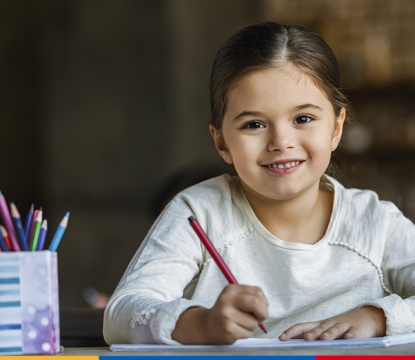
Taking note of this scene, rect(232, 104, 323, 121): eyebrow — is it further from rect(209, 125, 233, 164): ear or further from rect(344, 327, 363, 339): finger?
rect(344, 327, 363, 339): finger

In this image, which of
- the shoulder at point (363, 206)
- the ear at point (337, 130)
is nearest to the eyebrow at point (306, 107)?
the ear at point (337, 130)

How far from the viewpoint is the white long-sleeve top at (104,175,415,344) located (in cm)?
95

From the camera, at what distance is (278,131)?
0.88 m

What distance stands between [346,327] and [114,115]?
3.22m

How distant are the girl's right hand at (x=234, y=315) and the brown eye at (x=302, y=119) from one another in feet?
1.34

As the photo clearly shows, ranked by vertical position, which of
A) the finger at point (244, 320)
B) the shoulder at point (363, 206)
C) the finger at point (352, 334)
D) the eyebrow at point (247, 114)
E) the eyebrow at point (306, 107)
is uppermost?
the eyebrow at point (306, 107)

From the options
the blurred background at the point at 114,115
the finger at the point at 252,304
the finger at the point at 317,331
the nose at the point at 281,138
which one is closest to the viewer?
the finger at the point at 252,304

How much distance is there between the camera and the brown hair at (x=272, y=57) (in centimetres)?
93

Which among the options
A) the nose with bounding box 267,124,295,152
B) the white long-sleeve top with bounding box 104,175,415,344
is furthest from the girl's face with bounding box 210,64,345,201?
the white long-sleeve top with bounding box 104,175,415,344

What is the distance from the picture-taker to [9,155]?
3686 mm

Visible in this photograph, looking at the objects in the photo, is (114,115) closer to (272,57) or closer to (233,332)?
(272,57)

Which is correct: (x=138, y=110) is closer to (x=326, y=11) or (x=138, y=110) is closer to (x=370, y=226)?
(x=326, y=11)

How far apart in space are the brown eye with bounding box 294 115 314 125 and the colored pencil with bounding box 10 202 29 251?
51cm

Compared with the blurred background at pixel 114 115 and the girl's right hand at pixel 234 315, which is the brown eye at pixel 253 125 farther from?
the blurred background at pixel 114 115
